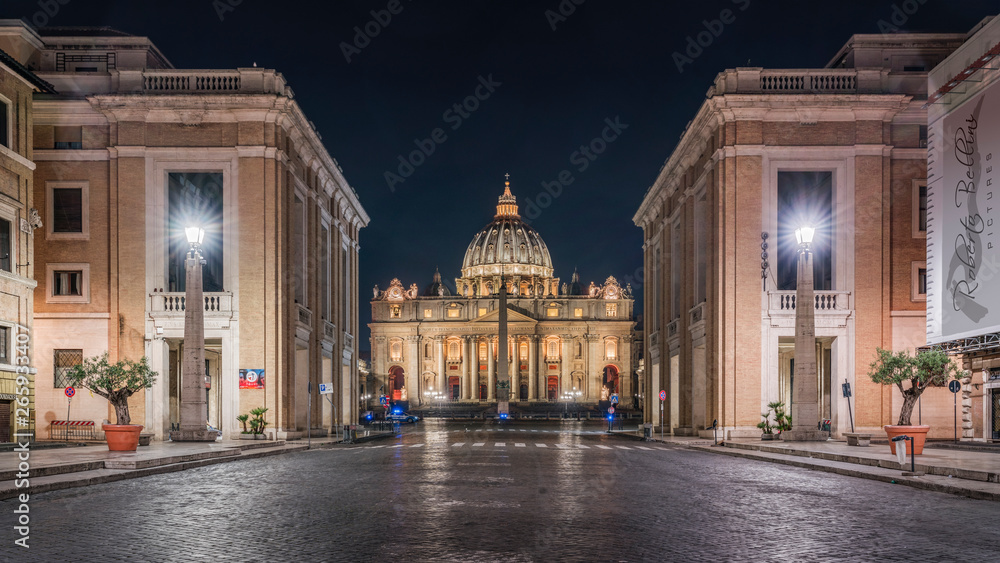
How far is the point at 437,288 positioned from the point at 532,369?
113ft

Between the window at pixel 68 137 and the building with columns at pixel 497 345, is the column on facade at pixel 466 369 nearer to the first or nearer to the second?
the building with columns at pixel 497 345

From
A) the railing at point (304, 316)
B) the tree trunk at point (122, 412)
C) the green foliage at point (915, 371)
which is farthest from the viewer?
the railing at point (304, 316)

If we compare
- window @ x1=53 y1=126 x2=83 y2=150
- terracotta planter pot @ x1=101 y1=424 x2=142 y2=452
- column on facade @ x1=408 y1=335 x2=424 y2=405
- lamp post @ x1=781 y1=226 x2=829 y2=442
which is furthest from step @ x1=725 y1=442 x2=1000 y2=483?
column on facade @ x1=408 y1=335 x2=424 y2=405

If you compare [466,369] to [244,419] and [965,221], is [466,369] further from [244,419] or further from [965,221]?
[965,221]

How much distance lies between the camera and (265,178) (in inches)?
1463

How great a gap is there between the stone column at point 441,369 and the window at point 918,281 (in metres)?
122

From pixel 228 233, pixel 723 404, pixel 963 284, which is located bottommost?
pixel 723 404

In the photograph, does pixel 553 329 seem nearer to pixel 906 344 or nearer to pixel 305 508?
pixel 906 344

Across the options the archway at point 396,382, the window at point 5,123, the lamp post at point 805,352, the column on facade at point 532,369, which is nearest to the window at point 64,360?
the window at point 5,123

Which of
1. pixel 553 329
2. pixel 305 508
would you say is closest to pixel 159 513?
pixel 305 508

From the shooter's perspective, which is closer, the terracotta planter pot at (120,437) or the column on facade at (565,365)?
the terracotta planter pot at (120,437)

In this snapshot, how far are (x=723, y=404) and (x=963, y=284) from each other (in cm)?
1158

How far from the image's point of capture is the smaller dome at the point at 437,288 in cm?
17476

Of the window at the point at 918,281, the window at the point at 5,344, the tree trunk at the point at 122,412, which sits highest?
the window at the point at 918,281
